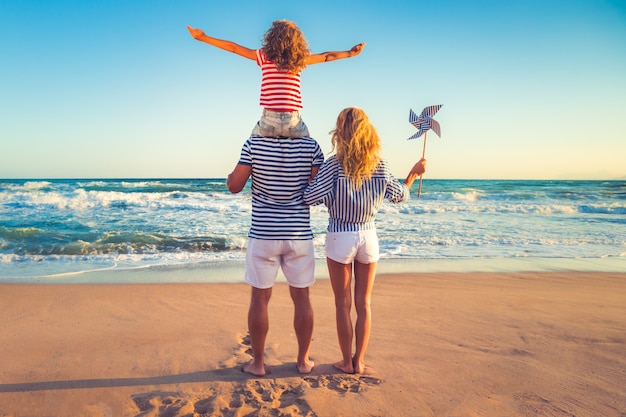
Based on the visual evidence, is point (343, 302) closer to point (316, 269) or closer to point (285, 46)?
point (285, 46)

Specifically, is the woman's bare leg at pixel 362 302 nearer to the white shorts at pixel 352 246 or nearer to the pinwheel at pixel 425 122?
the white shorts at pixel 352 246

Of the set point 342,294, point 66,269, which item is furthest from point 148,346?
point 66,269

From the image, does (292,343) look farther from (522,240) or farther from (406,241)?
(522,240)

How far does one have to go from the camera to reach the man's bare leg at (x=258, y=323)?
3273 mm

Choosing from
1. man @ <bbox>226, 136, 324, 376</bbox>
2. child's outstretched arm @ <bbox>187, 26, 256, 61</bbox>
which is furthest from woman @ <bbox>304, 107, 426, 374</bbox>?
child's outstretched arm @ <bbox>187, 26, 256, 61</bbox>

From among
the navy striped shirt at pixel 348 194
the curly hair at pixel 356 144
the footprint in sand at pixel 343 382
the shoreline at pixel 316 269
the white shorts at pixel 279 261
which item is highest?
the curly hair at pixel 356 144

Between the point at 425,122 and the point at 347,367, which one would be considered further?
the point at 425,122

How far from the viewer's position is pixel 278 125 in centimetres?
304

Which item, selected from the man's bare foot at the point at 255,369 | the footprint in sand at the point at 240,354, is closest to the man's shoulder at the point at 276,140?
the man's bare foot at the point at 255,369

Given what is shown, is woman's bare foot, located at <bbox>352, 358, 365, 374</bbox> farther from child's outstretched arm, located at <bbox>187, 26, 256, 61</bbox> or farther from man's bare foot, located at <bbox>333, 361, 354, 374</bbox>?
child's outstretched arm, located at <bbox>187, 26, 256, 61</bbox>

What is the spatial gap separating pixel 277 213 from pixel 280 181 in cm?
22

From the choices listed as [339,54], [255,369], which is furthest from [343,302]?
[339,54]

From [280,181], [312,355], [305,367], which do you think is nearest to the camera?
[280,181]

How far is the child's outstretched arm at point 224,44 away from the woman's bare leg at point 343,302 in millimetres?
1561
